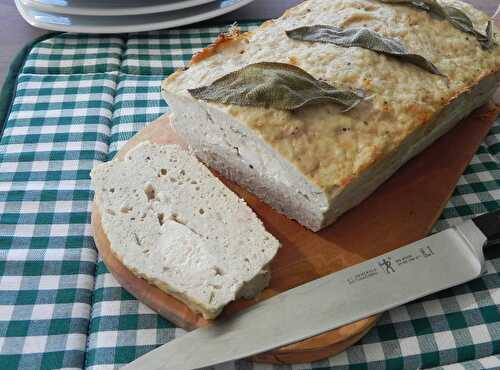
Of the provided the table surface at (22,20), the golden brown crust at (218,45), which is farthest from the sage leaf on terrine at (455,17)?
the golden brown crust at (218,45)

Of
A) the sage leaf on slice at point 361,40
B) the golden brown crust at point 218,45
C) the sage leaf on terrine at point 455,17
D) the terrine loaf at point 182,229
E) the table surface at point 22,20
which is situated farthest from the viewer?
the table surface at point 22,20

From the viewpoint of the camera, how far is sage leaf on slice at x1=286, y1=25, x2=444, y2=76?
2.59 meters

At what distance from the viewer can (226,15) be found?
4.13 meters

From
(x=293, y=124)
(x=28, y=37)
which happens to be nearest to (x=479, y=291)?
(x=293, y=124)

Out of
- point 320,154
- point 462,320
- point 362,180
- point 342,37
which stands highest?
point 342,37

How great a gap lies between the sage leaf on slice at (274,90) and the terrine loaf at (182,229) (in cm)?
38

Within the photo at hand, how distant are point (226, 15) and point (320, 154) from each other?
2.25 m

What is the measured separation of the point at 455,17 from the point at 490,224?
1223mm

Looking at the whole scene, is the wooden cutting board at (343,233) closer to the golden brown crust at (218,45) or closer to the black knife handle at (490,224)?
the black knife handle at (490,224)

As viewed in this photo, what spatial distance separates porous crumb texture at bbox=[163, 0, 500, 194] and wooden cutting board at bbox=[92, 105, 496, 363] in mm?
391

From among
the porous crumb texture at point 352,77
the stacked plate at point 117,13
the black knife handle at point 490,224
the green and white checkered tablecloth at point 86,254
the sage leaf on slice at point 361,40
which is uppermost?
the sage leaf on slice at point 361,40

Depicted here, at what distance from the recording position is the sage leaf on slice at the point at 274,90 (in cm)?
233

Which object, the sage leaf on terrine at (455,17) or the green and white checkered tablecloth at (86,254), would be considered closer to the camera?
the green and white checkered tablecloth at (86,254)

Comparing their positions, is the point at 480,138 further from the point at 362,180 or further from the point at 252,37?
the point at 252,37
